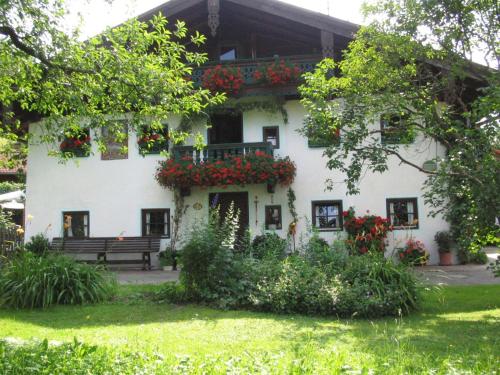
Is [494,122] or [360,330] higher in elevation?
[494,122]

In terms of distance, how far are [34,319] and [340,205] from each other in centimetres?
1055

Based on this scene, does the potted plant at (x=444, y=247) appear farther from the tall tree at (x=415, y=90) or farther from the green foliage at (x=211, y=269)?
the green foliage at (x=211, y=269)

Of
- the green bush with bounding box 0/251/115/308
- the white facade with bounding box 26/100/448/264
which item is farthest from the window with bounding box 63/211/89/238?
the green bush with bounding box 0/251/115/308

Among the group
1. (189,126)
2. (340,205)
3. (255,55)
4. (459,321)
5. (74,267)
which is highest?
(255,55)

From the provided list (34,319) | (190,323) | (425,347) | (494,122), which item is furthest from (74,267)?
(494,122)

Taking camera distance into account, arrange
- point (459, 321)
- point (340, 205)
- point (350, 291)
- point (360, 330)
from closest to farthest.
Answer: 1. point (360, 330)
2. point (459, 321)
3. point (350, 291)
4. point (340, 205)

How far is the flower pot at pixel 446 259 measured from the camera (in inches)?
574

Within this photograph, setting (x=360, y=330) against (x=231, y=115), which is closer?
(x=360, y=330)

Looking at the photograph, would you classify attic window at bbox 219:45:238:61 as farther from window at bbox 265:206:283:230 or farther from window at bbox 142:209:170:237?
window at bbox 142:209:170:237

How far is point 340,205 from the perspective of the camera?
15492mm

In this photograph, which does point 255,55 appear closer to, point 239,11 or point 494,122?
point 239,11

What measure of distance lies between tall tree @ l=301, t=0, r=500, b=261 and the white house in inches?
210

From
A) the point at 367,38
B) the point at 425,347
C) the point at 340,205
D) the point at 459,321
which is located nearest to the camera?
the point at 425,347

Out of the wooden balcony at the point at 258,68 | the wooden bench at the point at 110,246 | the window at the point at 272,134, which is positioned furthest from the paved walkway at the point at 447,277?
the wooden balcony at the point at 258,68
